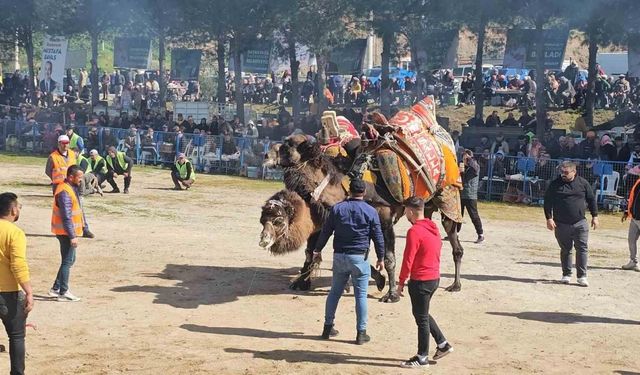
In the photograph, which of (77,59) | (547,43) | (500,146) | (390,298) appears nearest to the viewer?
(390,298)

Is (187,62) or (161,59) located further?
(187,62)

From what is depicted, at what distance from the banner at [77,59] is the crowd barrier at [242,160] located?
59.2 feet

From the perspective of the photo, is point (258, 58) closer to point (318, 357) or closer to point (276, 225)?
point (276, 225)

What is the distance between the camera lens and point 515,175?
76.5ft

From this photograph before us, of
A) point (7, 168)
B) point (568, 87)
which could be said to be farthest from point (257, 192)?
point (568, 87)

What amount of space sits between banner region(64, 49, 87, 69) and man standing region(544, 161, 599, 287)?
4263 centimetres

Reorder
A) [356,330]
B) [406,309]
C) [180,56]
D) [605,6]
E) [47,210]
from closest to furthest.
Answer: [356,330] → [406,309] → [47,210] → [605,6] → [180,56]

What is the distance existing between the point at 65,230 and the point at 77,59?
4319 cm

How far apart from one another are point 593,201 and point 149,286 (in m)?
6.33

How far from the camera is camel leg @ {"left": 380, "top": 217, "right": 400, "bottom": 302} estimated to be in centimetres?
1170

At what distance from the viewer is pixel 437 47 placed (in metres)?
36.3

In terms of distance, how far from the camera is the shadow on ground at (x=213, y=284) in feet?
38.7

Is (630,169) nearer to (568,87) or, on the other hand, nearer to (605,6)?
(605,6)

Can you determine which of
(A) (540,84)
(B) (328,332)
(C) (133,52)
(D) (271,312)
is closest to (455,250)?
(D) (271,312)
